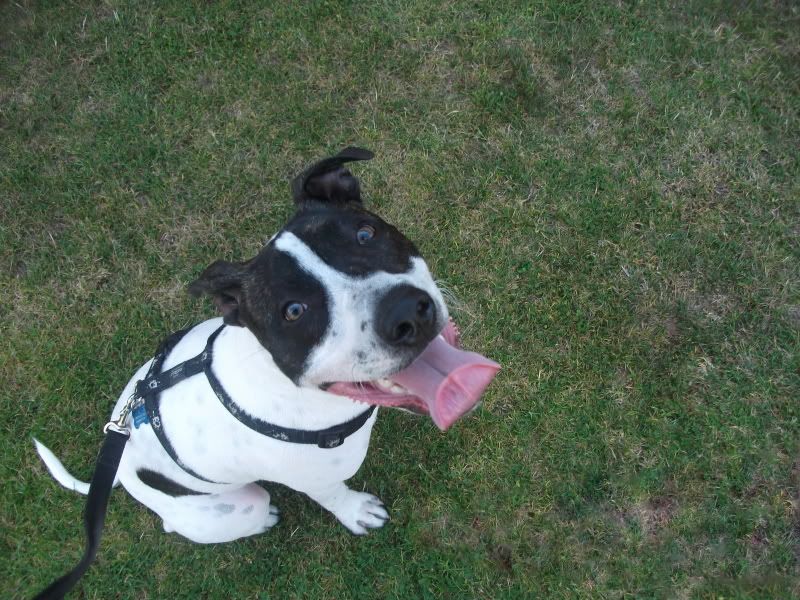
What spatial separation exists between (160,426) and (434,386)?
4.98ft

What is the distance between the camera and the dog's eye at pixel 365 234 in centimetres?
314

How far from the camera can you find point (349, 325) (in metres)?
2.85

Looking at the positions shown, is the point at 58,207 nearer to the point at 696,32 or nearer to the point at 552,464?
the point at 552,464

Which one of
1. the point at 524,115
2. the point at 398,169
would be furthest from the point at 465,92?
the point at 398,169

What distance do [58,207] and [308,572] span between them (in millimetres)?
3747

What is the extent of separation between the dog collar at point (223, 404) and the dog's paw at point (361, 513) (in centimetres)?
129

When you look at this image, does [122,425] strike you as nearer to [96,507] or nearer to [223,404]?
[96,507]

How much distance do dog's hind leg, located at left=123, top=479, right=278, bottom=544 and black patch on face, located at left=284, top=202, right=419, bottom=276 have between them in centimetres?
170

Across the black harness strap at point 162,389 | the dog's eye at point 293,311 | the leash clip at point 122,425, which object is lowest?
the leash clip at point 122,425

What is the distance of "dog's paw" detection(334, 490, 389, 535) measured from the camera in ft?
15.0

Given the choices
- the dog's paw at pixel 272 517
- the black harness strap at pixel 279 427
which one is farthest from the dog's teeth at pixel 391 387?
the dog's paw at pixel 272 517

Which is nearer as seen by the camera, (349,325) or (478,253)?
(349,325)

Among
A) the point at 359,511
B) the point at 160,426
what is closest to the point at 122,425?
the point at 160,426

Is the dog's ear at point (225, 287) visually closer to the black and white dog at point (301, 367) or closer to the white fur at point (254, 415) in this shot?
the black and white dog at point (301, 367)
